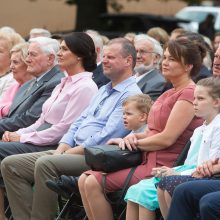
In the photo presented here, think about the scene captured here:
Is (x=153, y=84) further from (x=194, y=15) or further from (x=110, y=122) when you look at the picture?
(x=194, y=15)

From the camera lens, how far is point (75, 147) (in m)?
8.74

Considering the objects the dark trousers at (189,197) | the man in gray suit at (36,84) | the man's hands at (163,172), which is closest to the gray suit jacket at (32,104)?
the man in gray suit at (36,84)

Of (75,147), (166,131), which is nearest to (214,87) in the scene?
(166,131)

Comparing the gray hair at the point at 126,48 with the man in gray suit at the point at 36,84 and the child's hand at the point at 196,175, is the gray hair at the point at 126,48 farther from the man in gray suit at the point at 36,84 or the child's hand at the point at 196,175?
the child's hand at the point at 196,175

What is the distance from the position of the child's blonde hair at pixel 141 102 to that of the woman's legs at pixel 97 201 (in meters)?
0.82

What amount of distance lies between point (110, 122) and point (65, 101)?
2.88ft

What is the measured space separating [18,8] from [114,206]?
2002cm

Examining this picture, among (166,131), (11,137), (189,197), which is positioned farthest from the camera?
(11,137)

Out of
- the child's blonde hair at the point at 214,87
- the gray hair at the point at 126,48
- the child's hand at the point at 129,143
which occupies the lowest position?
the child's hand at the point at 129,143

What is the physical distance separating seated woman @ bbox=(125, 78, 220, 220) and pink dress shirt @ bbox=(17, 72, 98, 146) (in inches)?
73.7

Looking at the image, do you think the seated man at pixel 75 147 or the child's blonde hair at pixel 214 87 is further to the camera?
the seated man at pixel 75 147

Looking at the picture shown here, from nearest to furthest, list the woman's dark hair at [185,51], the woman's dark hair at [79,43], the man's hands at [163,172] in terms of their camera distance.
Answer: the man's hands at [163,172] < the woman's dark hair at [185,51] < the woman's dark hair at [79,43]

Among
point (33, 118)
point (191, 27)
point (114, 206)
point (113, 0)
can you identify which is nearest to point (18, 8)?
point (113, 0)

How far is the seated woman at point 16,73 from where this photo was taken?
34.4ft
